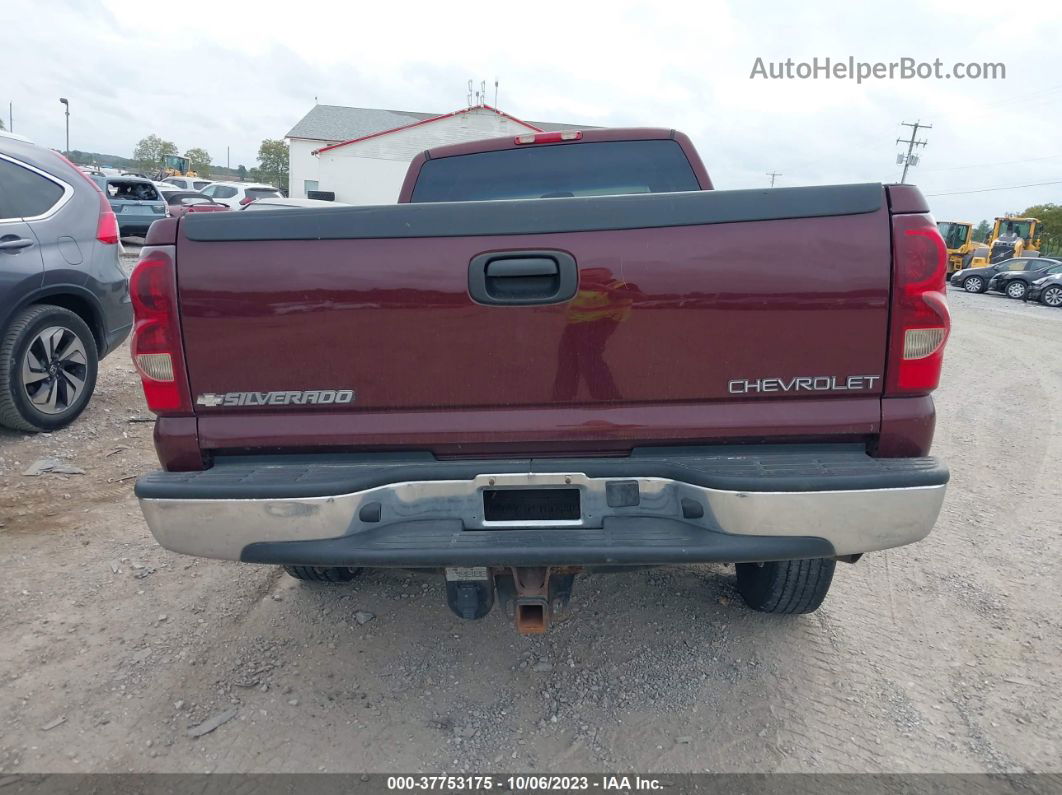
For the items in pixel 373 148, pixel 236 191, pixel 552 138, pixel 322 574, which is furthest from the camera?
pixel 373 148

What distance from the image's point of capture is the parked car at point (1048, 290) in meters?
23.0

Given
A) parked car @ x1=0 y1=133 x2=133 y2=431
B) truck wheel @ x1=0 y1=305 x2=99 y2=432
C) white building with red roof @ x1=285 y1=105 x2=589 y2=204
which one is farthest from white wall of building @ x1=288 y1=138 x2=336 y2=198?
truck wheel @ x1=0 y1=305 x2=99 y2=432

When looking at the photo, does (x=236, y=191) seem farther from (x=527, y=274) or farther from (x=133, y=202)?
(x=527, y=274)

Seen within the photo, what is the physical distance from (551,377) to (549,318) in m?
0.18

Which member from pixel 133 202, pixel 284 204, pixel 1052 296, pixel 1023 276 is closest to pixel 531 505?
pixel 284 204

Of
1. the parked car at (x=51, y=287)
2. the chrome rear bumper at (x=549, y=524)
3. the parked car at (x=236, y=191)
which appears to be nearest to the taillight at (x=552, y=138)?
the chrome rear bumper at (x=549, y=524)

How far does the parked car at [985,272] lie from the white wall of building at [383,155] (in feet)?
75.4

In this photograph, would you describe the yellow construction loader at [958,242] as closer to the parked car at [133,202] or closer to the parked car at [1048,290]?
the parked car at [1048,290]

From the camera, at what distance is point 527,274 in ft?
7.00

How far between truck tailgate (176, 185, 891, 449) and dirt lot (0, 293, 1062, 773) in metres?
1.05

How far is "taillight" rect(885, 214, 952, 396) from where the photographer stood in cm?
205

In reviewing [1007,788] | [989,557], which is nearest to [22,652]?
[1007,788]

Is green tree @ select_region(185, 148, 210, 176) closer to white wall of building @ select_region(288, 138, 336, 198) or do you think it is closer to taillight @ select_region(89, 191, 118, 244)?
white wall of building @ select_region(288, 138, 336, 198)

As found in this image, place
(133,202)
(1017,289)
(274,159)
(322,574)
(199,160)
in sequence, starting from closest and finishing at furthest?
(322,574)
(133,202)
(1017,289)
(274,159)
(199,160)
